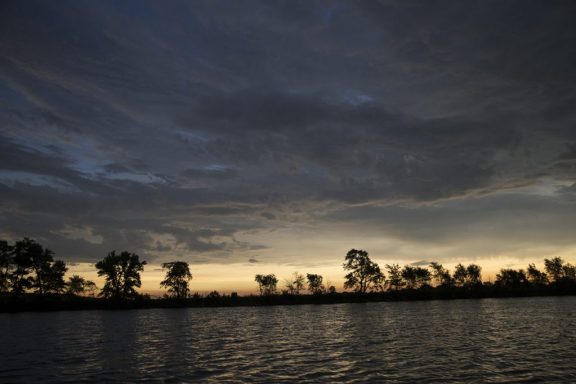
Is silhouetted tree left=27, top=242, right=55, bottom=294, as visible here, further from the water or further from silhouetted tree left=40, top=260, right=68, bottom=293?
the water

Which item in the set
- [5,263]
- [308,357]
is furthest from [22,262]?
[308,357]

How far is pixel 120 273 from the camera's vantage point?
6319 inches

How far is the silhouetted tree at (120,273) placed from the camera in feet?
521

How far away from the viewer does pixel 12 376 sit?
30156 mm

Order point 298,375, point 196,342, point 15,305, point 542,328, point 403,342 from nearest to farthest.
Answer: point 298,375, point 403,342, point 196,342, point 542,328, point 15,305

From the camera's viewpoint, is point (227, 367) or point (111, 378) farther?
point (227, 367)

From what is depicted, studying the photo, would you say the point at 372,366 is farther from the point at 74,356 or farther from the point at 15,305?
the point at 15,305

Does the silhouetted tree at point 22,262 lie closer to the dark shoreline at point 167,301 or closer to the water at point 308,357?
the dark shoreline at point 167,301

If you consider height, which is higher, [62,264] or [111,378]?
[62,264]

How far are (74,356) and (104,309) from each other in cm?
13611

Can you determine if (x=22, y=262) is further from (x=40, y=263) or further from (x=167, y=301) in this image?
(x=167, y=301)

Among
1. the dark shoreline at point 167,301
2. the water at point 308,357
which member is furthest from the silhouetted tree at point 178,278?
the water at point 308,357

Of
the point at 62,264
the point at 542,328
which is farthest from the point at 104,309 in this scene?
the point at 542,328

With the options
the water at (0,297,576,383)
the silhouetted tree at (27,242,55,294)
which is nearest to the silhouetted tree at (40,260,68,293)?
the silhouetted tree at (27,242,55,294)
